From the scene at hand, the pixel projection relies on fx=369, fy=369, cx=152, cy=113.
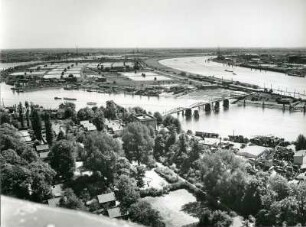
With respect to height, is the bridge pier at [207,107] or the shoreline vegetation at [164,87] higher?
the shoreline vegetation at [164,87]

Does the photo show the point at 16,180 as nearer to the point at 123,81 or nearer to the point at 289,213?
the point at 289,213

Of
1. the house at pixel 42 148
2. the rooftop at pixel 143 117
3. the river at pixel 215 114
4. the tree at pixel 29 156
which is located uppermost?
Answer: the tree at pixel 29 156

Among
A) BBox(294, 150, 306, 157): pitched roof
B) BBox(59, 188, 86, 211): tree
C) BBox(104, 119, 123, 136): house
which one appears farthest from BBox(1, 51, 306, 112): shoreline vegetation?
BBox(59, 188, 86, 211): tree

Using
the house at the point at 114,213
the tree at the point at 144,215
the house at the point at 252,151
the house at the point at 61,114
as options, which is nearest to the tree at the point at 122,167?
the house at the point at 114,213

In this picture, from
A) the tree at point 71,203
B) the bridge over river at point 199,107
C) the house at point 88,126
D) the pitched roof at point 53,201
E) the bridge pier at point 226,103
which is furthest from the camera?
the bridge pier at point 226,103

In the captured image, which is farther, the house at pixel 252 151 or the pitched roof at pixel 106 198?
the house at pixel 252 151

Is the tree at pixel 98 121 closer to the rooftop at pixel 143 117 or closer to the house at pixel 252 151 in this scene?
the rooftop at pixel 143 117

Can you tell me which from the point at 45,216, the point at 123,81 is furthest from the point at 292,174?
the point at 123,81

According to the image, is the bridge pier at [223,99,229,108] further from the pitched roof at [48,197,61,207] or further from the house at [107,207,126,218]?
the pitched roof at [48,197,61,207]
